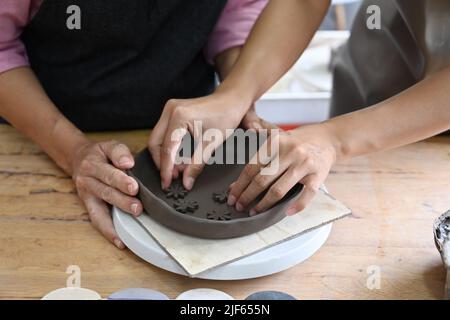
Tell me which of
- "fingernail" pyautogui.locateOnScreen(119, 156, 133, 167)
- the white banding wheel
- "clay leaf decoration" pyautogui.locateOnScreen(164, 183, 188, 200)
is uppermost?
"fingernail" pyautogui.locateOnScreen(119, 156, 133, 167)

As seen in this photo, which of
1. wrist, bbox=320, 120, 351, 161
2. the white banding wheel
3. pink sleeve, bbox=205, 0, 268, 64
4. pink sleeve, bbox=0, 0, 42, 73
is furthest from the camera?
pink sleeve, bbox=205, 0, 268, 64

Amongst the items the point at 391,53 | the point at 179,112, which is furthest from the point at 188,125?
the point at 391,53

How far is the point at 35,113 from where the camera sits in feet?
3.51

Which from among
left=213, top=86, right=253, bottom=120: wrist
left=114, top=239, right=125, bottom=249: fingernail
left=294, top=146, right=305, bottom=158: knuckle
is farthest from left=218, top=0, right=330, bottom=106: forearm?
left=114, top=239, right=125, bottom=249: fingernail

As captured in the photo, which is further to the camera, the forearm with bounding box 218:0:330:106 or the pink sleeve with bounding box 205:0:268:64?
the pink sleeve with bounding box 205:0:268:64

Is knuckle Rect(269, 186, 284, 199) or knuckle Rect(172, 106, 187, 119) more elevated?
knuckle Rect(172, 106, 187, 119)

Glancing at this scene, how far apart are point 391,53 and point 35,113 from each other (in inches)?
28.6

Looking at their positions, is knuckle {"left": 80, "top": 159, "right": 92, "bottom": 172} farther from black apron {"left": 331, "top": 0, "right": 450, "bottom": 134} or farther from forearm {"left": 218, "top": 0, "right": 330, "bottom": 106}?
black apron {"left": 331, "top": 0, "right": 450, "bottom": 134}

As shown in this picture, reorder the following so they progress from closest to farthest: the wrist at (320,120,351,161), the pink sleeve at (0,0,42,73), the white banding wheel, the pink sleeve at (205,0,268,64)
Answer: the white banding wheel → the wrist at (320,120,351,161) → the pink sleeve at (0,0,42,73) → the pink sleeve at (205,0,268,64)

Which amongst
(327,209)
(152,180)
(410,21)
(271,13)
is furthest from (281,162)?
(410,21)

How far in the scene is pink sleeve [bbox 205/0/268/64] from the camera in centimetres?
122

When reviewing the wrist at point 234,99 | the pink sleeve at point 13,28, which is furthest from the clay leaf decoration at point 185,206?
the pink sleeve at point 13,28

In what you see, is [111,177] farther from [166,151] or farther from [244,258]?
[244,258]

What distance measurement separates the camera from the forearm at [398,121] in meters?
0.87
